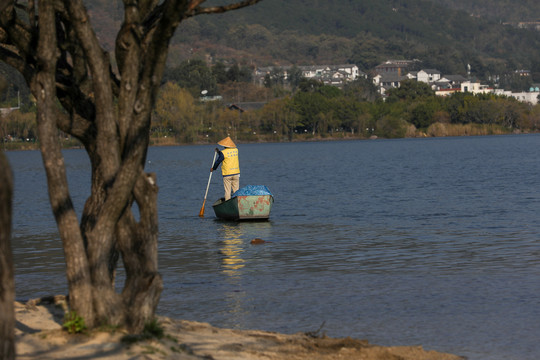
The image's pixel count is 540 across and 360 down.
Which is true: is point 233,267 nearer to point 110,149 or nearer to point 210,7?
point 110,149

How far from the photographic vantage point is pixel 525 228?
72.7 feet

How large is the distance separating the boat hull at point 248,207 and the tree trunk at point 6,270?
58.7ft

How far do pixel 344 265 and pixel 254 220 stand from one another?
29.8 feet

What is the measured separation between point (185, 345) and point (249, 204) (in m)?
15.8

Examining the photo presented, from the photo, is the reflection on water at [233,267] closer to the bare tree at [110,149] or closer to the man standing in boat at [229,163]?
the man standing in boat at [229,163]

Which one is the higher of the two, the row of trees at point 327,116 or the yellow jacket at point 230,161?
the row of trees at point 327,116

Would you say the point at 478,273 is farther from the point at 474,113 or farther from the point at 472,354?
the point at 474,113

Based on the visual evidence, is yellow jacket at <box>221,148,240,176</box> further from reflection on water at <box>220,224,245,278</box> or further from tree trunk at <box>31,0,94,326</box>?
tree trunk at <box>31,0,94,326</box>

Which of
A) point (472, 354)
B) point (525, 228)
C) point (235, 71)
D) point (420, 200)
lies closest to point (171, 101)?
point (235, 71)

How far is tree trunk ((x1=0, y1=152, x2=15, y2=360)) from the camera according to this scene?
6.27m

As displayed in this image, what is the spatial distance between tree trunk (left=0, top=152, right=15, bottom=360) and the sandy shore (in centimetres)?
138

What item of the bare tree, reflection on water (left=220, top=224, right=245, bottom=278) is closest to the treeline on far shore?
reflection on water (left=220, top=224, right=245, bottom=278)

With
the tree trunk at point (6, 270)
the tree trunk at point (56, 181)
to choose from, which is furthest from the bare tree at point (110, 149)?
the tree trunk at point (6, 270)

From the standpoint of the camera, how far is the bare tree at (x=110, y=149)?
8.50 metres
